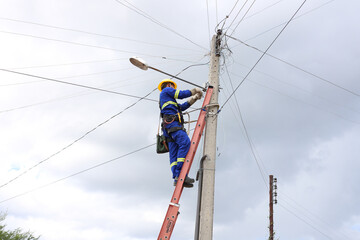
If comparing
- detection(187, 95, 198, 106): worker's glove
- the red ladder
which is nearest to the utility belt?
the red ladder

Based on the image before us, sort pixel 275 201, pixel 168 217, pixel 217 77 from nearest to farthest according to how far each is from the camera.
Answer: pixel 168 217 → pixel 217 77 → pixel 275 201

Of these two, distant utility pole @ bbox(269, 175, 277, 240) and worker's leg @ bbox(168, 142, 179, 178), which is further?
distant utility pole @ bbox(269, 175, 277, 240)

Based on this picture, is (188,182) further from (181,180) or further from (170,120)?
(170,120)

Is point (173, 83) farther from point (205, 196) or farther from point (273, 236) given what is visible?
point (273, 236)

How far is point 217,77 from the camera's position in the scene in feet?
16.9

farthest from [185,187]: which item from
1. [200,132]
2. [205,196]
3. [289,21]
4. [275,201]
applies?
[275,201]

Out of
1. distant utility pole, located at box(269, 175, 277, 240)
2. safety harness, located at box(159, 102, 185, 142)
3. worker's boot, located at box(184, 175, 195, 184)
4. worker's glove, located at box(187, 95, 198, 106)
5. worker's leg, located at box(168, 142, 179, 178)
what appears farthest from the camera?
distant utility pole, located at box(269, 175, 277, 240)

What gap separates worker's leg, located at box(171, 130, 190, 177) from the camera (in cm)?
427

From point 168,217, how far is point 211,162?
39.7 inches

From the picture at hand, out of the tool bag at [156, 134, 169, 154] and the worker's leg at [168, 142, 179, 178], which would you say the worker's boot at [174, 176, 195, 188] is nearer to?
the worker's leg at [168, 142, 179, 178]

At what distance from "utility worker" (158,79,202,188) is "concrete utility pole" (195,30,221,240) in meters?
0.25

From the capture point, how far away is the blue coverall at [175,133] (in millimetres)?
4308

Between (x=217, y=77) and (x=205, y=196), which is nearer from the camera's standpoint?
(x=205, y=196)

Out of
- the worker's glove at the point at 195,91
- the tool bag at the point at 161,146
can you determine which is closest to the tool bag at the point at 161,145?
the tool bag at the point at 161,146
